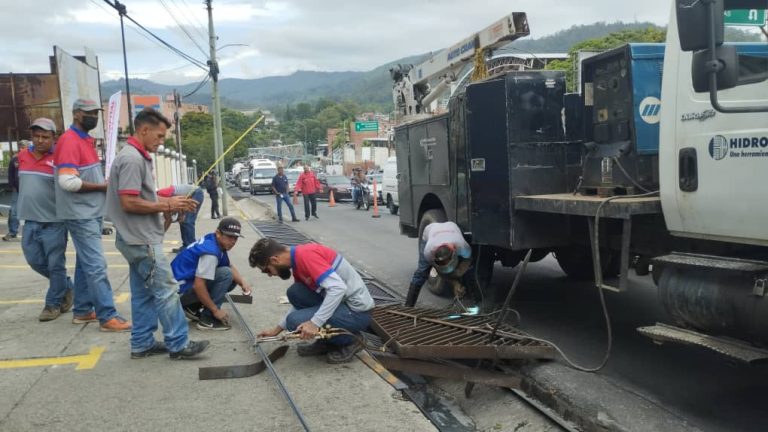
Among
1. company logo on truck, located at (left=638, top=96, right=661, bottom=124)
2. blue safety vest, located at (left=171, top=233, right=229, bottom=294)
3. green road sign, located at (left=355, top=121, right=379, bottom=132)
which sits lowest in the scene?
blue safety vest, located at (left=171, top=233, right=229, bottom=294)

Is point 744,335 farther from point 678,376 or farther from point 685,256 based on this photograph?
point 678,376

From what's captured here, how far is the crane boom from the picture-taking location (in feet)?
29.6

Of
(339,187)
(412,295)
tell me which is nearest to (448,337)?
(412,295)

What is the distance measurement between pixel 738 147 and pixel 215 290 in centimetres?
427

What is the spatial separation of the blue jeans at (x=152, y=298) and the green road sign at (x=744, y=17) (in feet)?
13.0

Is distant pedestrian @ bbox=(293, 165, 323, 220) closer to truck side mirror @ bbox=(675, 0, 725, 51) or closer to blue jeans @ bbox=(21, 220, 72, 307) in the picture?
blue jeans @ bbox=(21, 220, 72, 307)

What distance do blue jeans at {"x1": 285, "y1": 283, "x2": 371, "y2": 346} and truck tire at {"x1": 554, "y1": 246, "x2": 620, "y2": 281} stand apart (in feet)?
7.33

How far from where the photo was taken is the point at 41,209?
18.1ft

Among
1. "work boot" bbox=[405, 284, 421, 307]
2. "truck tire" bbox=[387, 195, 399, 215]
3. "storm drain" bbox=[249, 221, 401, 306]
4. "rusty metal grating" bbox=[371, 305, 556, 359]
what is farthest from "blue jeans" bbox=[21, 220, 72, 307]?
"truck tire" bbox=[387, 195, 399, 215]

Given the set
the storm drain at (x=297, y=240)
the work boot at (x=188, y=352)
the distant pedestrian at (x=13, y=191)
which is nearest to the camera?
the work boot at (x=188, y=352)

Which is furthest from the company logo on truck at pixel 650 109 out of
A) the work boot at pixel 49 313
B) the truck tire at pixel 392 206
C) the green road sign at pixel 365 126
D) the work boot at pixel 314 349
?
the green road sign at pixel 365 126

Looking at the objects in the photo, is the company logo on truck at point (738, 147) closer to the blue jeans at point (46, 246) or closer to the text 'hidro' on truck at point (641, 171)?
the text 'hidro' on truck at point (641, 171)

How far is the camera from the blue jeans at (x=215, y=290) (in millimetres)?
5551

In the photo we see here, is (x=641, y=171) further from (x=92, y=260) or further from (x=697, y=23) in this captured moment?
(x=92, y=260)
